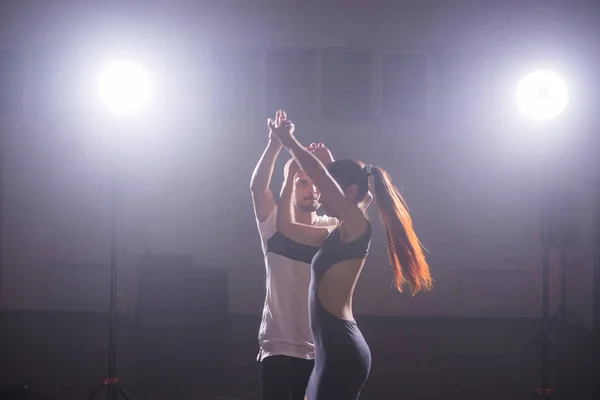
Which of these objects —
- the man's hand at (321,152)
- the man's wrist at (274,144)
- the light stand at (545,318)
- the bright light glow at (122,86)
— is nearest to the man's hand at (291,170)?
the man's wrist at (274,144)

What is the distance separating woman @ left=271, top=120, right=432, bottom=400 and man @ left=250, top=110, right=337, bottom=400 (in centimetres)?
26

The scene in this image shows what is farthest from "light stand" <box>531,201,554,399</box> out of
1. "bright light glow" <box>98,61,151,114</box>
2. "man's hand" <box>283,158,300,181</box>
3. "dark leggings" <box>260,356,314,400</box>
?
"bright light glow" <box>98,61,151,114</box>

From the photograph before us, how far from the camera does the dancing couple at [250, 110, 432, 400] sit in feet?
6.69

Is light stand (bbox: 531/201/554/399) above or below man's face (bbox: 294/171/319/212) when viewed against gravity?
below

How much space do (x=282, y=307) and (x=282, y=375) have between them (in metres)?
0.26

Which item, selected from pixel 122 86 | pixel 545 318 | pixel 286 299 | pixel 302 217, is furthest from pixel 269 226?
pixel 545 318

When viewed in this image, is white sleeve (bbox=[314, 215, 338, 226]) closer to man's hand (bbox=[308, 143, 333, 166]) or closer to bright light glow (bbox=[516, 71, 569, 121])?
man's hand (bbox=[308, 143, 333, 166])

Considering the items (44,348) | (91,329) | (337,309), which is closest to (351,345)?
(337,309)

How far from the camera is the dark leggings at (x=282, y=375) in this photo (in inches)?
92.4

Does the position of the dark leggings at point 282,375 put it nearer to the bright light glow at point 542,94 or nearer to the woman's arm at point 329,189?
the woman's arm at point 329,189

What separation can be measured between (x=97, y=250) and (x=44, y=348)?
71.4 inches

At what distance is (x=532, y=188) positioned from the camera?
7055mm

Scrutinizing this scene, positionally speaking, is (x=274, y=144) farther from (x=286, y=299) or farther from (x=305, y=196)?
(x=286, y=299)

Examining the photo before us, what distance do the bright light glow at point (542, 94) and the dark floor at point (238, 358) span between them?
195cm
